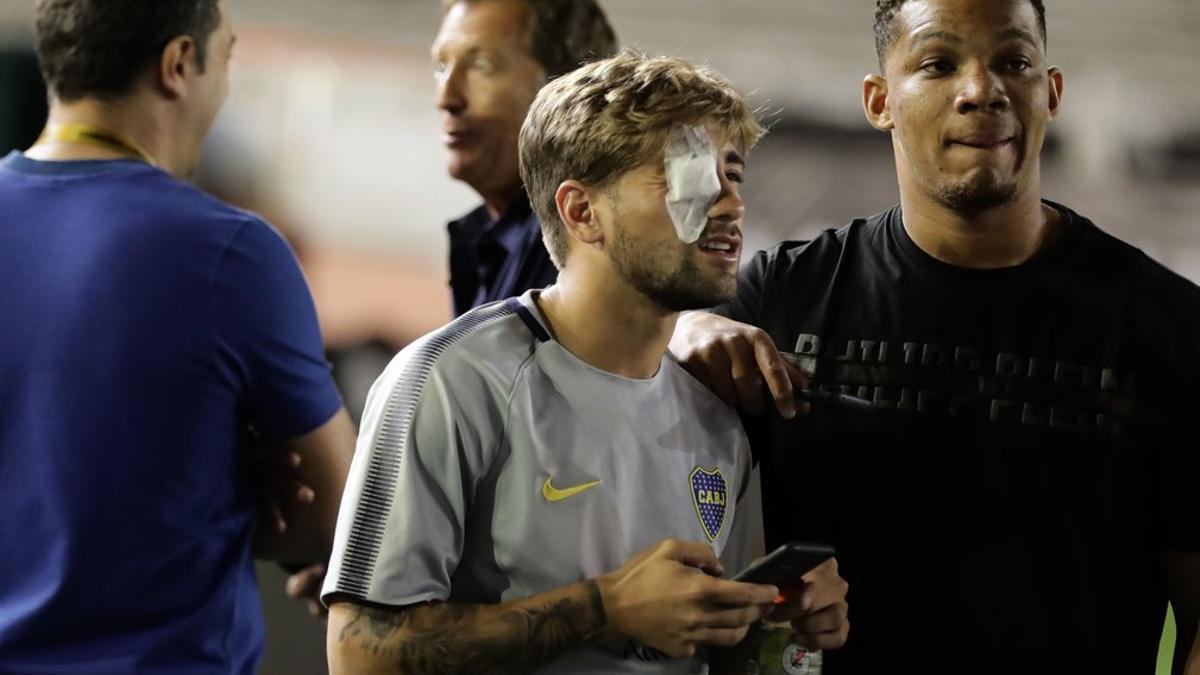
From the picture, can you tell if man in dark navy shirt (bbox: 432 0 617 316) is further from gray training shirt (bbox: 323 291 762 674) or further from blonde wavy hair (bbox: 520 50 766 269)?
gray training shirt (bbox: 323 291 762 674)

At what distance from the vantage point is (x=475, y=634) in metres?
1.76

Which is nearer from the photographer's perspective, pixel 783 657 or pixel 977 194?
pixel 783 657

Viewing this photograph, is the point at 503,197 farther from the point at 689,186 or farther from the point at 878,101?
Answer: the point at 689,186

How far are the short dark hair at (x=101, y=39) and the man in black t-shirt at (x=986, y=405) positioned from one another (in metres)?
0.99

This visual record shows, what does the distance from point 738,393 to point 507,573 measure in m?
0.45

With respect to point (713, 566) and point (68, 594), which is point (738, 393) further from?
point (68, 594)

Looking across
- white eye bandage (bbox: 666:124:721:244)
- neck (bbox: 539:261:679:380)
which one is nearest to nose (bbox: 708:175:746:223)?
white eye bandage (bbox: 666:124:721:244)


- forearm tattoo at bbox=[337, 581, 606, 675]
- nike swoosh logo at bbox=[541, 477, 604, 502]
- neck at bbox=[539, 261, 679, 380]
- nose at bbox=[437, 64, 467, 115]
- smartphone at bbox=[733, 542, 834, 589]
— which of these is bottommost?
forearm tattoo at bbox=[337, 581, 606, 675]

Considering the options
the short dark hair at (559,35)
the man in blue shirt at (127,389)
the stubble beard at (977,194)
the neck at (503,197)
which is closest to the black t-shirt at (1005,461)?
the stubble beard at (977,194)

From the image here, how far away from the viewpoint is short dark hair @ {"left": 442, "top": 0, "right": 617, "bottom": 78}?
3.00m

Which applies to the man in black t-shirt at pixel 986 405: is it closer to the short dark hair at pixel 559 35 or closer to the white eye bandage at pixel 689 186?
the white eye bandage at pixel 689 186

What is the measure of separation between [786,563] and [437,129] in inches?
152

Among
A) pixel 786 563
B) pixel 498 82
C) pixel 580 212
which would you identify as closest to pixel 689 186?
pixel 580 212

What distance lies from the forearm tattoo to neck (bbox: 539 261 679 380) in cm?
35
